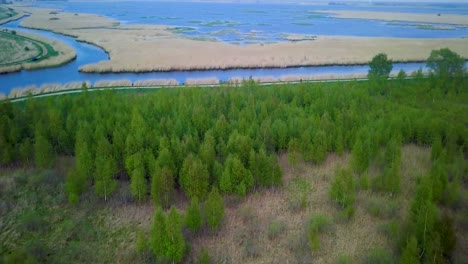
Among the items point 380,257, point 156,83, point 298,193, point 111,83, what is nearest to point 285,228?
point 298,193

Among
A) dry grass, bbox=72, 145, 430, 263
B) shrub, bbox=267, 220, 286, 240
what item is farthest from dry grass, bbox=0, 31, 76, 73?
shrub, bbox=267, 220, 286, 240

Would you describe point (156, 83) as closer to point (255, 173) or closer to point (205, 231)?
point (255, 173)

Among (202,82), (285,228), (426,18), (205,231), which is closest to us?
(205,231)

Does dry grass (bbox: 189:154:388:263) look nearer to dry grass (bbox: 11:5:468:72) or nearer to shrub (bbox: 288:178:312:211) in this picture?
shrub (bbox: 288:178:312:211)

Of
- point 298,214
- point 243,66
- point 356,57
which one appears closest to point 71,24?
point 243,66

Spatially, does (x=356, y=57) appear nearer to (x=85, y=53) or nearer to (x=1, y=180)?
(x=85, y=53)
